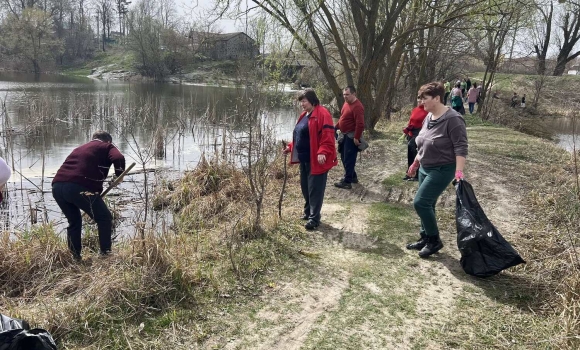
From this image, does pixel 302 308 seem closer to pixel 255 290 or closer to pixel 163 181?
pixel 255 290

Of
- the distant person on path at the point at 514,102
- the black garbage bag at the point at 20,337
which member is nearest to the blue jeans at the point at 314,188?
the black garbage bag at the point at 20,337

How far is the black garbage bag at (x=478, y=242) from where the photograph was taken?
3.49 metres

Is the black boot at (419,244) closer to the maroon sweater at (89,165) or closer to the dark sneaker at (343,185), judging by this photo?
the dark sneaker at (343,185)

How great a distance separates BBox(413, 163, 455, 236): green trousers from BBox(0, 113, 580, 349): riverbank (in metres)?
0.40

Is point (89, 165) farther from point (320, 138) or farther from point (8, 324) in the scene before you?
point (320, 138)

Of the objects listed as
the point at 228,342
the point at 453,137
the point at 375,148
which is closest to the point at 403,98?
the point at 375,148

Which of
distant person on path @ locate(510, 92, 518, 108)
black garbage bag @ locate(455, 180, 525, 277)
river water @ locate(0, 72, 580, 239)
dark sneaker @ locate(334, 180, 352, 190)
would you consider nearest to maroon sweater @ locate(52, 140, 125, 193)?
river water @ locate(0, 72, 580, 239)

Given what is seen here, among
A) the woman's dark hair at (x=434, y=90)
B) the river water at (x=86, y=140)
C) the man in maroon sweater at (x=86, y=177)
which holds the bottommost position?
the river water at (x=86, y=140)

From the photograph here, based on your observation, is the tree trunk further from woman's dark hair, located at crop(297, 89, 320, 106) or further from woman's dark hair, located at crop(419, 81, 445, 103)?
woman's dark hair, located at crop(419, 81, 445, 103)

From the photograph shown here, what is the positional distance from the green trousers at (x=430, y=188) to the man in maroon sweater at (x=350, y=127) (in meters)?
2.42

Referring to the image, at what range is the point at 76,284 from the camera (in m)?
3.49

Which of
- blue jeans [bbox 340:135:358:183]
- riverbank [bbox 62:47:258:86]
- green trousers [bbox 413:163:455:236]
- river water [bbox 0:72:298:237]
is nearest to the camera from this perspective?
green trousers [bbox 413:163:455:236]

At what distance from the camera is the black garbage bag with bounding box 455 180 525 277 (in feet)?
11.4

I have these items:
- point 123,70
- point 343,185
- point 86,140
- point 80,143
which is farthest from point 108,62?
point 343,185
